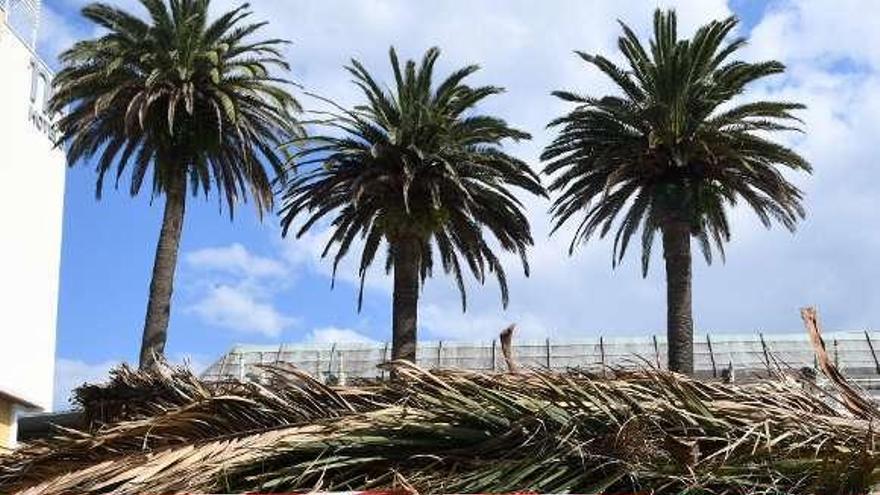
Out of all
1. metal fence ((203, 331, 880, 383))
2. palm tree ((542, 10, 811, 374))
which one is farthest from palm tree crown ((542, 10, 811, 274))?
metal fence ((203, 331, 880, 383))

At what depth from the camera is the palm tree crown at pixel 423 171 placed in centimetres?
2777

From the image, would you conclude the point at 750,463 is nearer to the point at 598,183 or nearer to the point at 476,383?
the point at 476,383

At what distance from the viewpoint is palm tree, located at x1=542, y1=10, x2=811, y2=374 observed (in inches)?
1052

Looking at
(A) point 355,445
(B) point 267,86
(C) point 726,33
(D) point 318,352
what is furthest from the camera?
(D) point 318,352

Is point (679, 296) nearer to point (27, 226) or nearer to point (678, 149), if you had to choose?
point (678, 149)

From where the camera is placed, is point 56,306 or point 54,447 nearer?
point 54,447

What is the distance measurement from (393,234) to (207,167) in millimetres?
5689

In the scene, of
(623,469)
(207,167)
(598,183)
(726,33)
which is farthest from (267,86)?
(623,469)

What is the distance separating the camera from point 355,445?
5461mm

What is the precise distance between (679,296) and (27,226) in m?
18.1

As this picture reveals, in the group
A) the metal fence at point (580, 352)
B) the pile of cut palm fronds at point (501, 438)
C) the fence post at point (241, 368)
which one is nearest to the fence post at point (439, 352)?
the metal fence at point (580, 352)

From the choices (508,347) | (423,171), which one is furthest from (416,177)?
(508,347)

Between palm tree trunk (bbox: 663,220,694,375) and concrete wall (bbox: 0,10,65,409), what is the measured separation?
673 inches

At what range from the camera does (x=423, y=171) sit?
2798 centimetres
